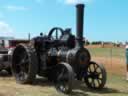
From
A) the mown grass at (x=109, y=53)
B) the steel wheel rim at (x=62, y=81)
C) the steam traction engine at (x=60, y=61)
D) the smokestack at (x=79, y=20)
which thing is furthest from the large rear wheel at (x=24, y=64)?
the mown grass at (x=109, y=53)

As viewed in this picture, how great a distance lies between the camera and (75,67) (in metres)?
11.7

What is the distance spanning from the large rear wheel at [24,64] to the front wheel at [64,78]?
126 cm

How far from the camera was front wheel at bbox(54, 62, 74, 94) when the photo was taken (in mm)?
10679

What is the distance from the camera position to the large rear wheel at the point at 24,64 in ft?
41.5

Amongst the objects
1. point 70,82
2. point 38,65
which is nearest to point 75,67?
point 70,82

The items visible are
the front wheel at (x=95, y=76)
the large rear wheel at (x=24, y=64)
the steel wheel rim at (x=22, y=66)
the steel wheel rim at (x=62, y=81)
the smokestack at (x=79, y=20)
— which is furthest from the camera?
the steel wheel rim at (x=22, y=66)

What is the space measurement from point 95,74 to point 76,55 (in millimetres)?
1143

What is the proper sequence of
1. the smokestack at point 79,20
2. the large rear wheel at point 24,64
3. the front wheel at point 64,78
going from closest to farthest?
the front wheel at point 64,78 → the smokestack at point 79,20 → the large rear wheel at point 24,64

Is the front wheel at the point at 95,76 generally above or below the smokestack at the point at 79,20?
below

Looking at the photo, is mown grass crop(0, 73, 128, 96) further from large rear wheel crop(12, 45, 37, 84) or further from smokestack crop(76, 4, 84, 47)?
smokestack crop(76, 4, 84, 47)

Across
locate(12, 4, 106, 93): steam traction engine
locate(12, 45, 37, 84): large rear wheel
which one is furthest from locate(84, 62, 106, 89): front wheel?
locate(12, 45, 37, 84): large rear wheel

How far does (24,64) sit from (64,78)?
2.52 m

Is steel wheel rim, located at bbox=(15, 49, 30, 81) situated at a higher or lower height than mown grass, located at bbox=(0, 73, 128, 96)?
higher

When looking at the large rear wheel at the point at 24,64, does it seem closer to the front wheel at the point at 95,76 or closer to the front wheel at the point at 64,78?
the front wheel at the point at 64,78
